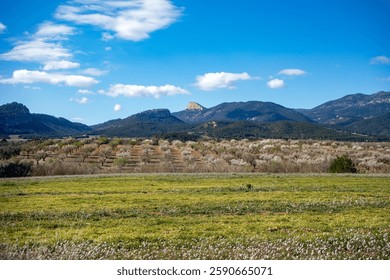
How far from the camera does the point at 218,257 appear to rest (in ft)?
36.0

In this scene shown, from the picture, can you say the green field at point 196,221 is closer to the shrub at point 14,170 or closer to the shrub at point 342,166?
the shrub at point 14,170

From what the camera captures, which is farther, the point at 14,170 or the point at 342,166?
the point at 342,166

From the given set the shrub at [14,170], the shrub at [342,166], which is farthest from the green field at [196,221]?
the shrub at [342,166]

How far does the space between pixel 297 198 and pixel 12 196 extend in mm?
18667

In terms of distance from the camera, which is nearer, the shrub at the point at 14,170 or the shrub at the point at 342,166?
the shrub at the point at 14,170

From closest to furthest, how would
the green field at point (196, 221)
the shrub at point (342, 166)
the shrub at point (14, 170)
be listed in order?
the green field at point (196, 221) < the shrub at point (14, 170) < the shrub at point (342, 166)

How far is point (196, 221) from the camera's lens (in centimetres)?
1677

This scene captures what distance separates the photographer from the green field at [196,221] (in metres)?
11.7

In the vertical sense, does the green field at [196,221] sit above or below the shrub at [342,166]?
below

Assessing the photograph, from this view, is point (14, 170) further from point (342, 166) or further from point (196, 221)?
point (342, 166)

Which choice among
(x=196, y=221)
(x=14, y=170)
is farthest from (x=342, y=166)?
A: (x=14, y=170)

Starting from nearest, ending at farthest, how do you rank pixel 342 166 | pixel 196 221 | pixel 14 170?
pixel 196 221 < pixel 14 170 < pixel 342 166

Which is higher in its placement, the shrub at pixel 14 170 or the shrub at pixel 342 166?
the shrub at pixel 342 166

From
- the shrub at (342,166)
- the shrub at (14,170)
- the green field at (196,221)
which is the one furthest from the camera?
the shrub at (342,166)
